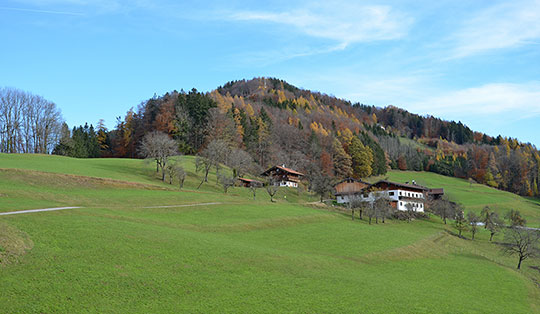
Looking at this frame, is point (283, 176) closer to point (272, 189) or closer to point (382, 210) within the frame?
point (272, 189)

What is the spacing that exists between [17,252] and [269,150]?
117 metres

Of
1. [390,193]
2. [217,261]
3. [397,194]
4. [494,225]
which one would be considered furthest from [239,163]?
[217,261]

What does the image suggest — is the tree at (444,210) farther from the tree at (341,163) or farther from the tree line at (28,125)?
the tree line at (28,125)

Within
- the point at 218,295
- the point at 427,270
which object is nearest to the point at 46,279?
the point at 218,295

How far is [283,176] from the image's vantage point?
392ft

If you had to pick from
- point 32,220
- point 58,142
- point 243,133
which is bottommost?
point 32,220

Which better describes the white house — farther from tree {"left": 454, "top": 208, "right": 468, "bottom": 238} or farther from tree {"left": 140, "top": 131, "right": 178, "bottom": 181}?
tree {"left": 140, "top": 131, "right": 178, "bottom": 181}

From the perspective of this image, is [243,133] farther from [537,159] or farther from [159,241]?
[537,159]

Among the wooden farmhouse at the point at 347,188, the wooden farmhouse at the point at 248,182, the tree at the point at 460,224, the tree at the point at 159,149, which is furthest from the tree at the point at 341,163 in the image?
the tree at the point at 159,149

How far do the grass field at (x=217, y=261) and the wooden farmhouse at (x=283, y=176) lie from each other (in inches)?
1960

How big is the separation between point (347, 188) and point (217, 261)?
81382mm

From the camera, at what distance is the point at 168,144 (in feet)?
306

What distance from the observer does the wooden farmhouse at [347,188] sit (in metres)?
106

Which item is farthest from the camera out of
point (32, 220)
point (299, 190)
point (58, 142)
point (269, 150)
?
point (269, 150)
